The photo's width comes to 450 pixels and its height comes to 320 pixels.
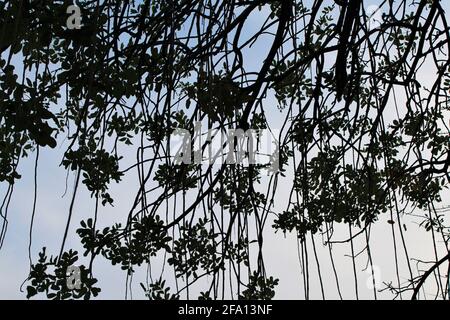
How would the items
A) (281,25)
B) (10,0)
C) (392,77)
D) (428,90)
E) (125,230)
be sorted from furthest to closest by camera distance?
(428,90), (392,77), (281,25), (125,230), (10,0)

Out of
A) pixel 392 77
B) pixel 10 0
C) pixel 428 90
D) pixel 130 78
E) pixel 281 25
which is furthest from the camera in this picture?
pixel 428 90

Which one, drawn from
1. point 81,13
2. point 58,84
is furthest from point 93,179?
point 81,13

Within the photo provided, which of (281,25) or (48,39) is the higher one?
(281,25)

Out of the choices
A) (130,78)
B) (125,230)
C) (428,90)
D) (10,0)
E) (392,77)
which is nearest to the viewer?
(10,0)

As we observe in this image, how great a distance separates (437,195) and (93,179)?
1.79 meters

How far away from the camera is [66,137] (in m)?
1.94

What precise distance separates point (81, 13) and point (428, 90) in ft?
5.88

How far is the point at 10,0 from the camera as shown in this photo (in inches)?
52.4

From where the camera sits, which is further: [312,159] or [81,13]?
[312,159]
